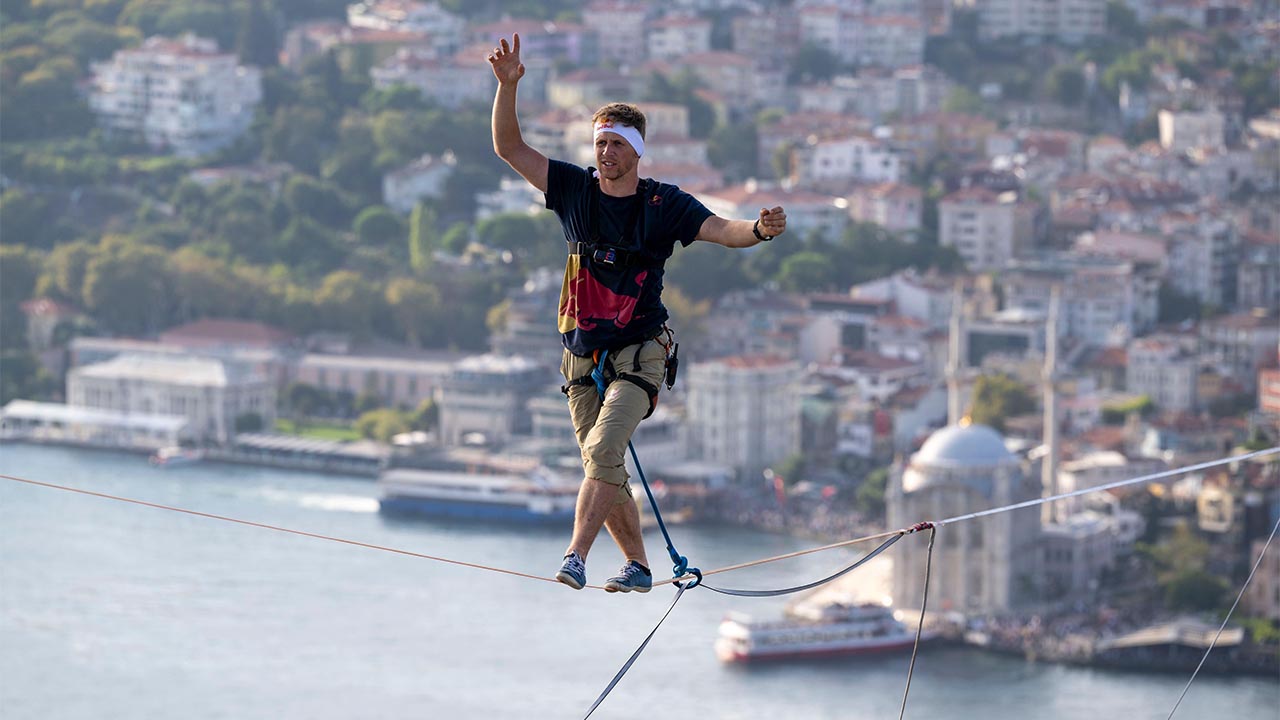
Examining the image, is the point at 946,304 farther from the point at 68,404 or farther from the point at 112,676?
the point at 112,676

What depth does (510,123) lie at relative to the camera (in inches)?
156

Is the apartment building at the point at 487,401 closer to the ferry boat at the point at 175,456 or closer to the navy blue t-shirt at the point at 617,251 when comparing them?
the ferry boat at the point at 175,456

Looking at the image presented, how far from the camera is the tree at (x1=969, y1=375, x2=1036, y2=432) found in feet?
74.0

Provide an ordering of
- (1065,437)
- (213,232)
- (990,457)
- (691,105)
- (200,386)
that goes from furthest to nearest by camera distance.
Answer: (691,105) → (213,232) → (200,386) → (1065,437) → (990,457)

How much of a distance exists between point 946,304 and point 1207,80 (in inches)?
413

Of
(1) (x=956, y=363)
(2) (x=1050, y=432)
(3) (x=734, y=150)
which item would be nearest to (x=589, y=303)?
(2) (x=1050, y=432)

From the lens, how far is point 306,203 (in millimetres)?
29984

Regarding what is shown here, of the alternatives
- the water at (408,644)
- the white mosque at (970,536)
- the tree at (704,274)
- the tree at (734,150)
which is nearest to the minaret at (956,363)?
the water at (408,644)

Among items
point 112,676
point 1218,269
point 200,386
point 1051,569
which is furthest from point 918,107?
point 112,676

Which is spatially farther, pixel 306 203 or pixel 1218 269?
pixel 306 203

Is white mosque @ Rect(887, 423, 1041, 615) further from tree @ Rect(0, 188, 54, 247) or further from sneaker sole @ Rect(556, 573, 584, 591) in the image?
sneaker sole @ Rect(556, 573, 584, 591)

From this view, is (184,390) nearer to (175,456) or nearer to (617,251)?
(175,456)

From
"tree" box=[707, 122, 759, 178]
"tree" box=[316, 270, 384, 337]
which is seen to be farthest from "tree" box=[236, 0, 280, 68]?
"tree" box=[316, 270, 384, 337]

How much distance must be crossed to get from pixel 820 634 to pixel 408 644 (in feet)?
7.73
